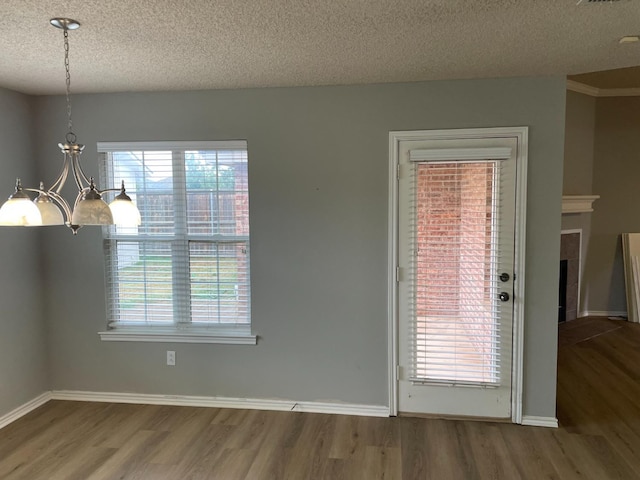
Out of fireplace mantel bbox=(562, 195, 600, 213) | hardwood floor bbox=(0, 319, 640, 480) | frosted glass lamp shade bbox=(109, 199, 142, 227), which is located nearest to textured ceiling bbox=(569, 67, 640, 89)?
fireplace mantel bbox=(562, 195, 600, 213)

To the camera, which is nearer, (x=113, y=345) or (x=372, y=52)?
(x=372, y=52)

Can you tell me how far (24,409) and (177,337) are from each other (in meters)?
1.29

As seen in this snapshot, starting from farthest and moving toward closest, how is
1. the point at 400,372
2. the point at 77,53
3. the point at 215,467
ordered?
the point at 400,372 → the point at 215,467 → the point at 77,53

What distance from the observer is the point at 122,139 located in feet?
10.6

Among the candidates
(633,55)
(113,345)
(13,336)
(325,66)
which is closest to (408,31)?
Answer: (325,66)

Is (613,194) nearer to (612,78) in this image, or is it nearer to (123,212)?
(612,78)

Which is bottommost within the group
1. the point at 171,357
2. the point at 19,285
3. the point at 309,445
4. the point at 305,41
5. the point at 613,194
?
the point at 309,445

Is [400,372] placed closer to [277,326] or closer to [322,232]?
[277,326]

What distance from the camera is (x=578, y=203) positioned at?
16.8ft

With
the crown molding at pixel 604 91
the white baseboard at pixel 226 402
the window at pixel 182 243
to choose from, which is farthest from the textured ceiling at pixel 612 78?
the white baseboard at pixel 226 402

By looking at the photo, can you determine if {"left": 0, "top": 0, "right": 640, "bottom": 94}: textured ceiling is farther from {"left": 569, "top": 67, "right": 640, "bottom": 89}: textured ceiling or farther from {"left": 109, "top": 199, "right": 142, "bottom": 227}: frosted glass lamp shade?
{"left": 569, "top": 67, "right": 640, "bottom": 89}: textured ceiling

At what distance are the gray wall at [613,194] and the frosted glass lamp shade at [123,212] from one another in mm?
5617

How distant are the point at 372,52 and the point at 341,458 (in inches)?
96.8

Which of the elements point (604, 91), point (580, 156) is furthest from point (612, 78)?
point (580, 156)
